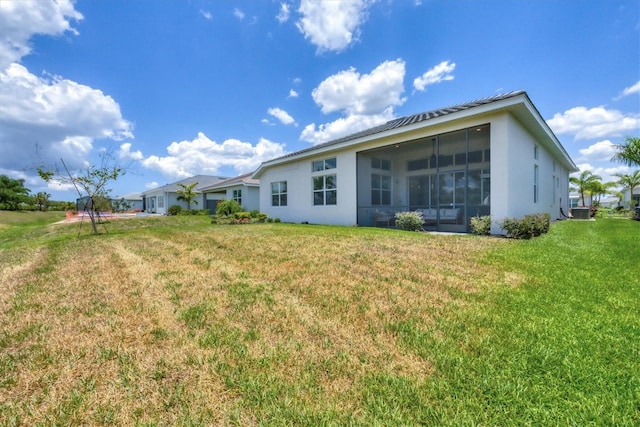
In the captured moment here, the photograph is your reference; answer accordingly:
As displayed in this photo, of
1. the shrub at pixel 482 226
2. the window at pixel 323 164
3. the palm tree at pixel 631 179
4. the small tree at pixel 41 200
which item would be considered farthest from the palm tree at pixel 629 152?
the small tree at pixel 41 200

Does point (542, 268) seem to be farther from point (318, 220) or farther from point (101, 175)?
point (101, 175)

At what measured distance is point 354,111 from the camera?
22.8 metres

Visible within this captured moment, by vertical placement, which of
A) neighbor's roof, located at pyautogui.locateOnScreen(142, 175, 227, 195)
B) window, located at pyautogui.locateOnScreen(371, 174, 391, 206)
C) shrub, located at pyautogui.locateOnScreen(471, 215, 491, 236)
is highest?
neighbor's roof, located at pyautogui.locateOnScreen(142, 175, 227, 195)

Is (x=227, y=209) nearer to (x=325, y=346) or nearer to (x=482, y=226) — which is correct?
(x=482, y=226)

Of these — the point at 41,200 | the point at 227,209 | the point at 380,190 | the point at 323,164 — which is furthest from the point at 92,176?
the point at 41,200

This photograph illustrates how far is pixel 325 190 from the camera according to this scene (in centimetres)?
1558

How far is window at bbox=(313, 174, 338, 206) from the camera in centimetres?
1506

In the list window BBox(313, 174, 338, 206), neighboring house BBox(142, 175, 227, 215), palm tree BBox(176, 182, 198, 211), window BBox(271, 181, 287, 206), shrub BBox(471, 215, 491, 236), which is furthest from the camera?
neighboring house BBox(142, 175, 227, 215)

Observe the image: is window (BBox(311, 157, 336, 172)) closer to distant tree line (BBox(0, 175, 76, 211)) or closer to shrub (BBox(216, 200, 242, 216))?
shrub (BBox(216, 200, 242, 216))

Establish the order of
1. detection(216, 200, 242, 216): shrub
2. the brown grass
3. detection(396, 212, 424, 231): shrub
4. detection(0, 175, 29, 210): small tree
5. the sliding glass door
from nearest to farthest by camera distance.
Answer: the brown grass < detection(396, 212, 424, 231): shrub < the sliding glass door < detection(216, 200, 242, 216): shrub < detection(0, 175, 29, 210): small tree

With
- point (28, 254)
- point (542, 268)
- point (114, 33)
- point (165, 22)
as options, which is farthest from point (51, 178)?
point (542, 268)

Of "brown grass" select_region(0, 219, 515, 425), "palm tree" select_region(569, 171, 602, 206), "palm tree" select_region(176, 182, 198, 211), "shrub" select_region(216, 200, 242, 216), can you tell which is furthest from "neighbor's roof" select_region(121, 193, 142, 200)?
"palm tree" select_region(569, 171, 602, 206)

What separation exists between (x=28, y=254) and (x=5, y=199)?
35797 mm

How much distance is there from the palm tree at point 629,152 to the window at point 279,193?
20260 mm
